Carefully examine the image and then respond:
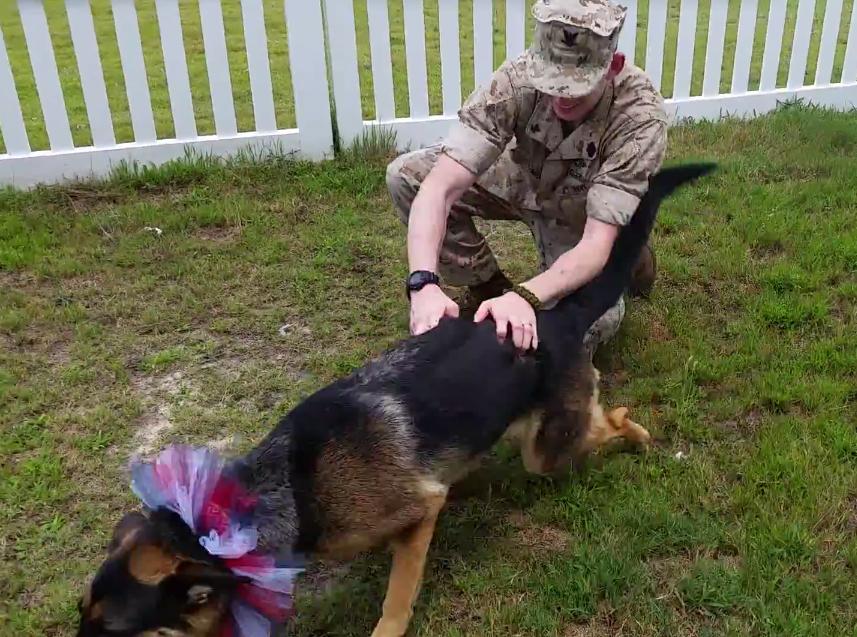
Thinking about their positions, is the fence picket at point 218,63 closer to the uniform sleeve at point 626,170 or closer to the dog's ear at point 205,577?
the uniform sleeve at point 626,170

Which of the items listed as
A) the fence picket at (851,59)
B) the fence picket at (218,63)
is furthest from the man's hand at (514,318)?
the fence picket at (851,59)

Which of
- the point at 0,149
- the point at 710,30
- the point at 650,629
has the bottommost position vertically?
the point at 650,629

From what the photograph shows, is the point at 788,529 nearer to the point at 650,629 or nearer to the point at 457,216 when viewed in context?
the point at 650,629

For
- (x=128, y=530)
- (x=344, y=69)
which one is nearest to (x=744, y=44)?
(x=344, y=69)

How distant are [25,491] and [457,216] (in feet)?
7.73

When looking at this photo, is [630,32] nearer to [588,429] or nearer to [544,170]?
[544,170]

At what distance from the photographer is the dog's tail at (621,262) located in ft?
9.87

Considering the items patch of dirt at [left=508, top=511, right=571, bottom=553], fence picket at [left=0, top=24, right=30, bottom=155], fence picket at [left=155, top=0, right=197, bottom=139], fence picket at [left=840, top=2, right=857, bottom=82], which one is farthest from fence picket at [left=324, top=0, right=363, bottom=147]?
fence picket at [left=840, top=2, right=857, bottom=82]

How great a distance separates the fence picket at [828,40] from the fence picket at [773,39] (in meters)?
0.36

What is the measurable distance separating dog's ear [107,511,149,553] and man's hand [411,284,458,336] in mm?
1170

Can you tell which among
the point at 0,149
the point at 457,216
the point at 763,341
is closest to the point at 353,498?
the point at 457,216

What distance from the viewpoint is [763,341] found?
402 cm

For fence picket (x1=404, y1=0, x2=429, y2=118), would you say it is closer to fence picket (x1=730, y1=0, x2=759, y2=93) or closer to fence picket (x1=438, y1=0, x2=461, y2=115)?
fence picket (x1=438, y1=0, x2=461, y2=115)

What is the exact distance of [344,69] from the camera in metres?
6.02
